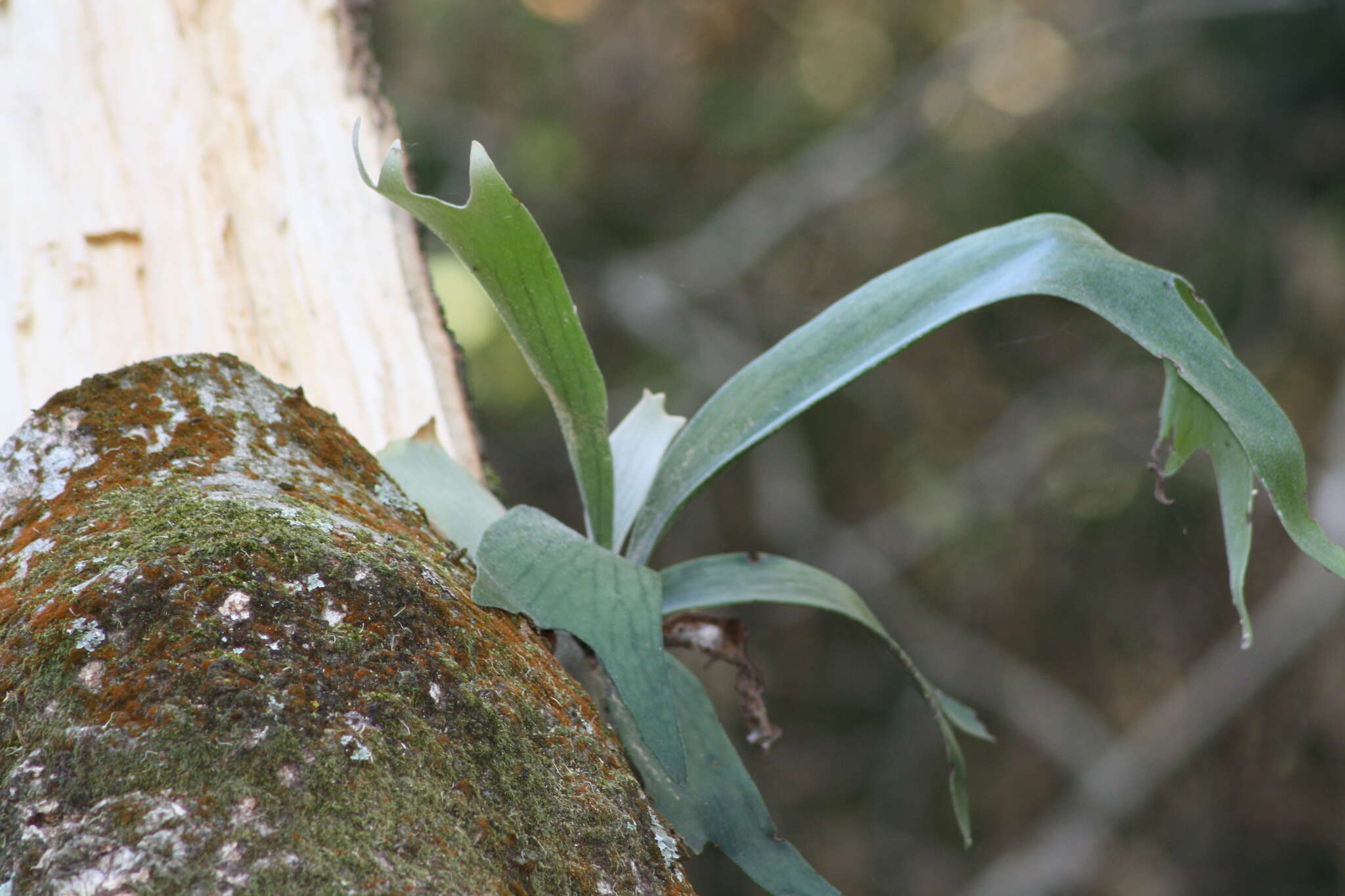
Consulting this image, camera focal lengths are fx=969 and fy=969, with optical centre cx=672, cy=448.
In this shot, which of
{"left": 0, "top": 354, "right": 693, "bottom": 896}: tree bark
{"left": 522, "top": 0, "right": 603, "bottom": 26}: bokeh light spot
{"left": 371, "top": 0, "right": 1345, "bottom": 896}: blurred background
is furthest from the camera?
{"left": 522, "top": 0, "right": 603, "bottom": 26}: bokeh light spot

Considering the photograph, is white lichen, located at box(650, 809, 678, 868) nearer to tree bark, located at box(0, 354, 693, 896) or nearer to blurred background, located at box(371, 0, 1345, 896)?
tree bark, located at box(0, 354, 693, 896)

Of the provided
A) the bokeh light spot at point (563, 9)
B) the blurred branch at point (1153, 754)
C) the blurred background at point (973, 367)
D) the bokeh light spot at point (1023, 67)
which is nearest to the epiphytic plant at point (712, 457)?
the blurred background at point (973, 367)

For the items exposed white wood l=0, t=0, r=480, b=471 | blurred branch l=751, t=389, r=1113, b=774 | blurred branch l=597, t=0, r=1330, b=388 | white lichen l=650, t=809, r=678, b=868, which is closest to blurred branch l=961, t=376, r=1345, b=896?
blurred branch l=751, t=389, r=1113, b=774

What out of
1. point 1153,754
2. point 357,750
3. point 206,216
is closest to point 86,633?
point 357,750

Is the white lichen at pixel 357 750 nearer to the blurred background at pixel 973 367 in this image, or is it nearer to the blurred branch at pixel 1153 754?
the blurred background at pixel 973 367

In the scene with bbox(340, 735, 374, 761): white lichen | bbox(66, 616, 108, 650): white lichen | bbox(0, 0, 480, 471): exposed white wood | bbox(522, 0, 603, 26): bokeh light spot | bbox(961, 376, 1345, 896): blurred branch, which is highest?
bbox(522, 0, 603, 26): bokeh light spot

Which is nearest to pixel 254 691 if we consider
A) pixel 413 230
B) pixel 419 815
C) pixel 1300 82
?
pixel 419 815
